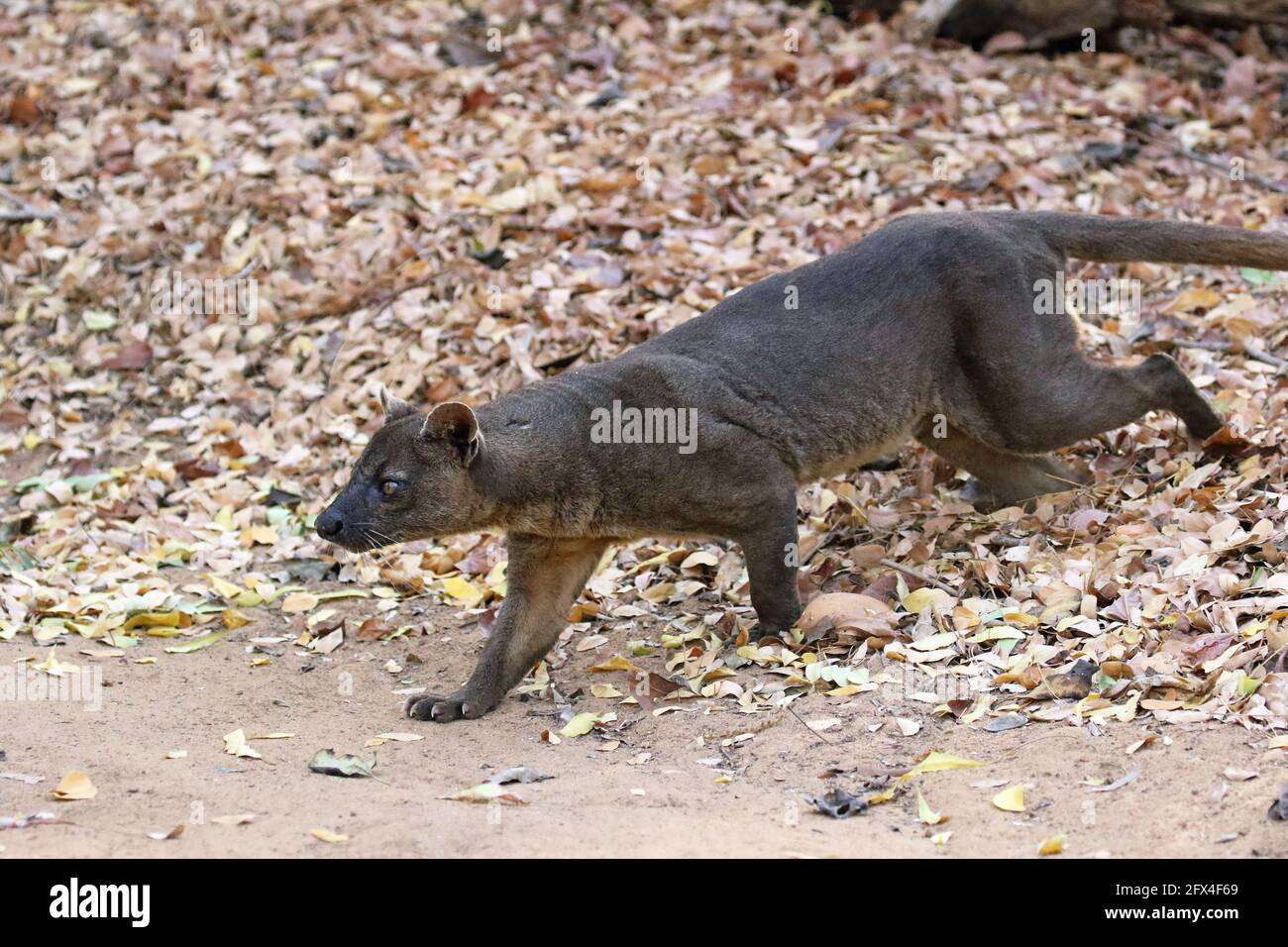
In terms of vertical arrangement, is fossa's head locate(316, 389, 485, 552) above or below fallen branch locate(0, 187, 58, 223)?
below

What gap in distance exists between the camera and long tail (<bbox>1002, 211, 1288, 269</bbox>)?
7414 mm

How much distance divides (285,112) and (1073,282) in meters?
6.35

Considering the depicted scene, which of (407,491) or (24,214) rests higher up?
(24,214)

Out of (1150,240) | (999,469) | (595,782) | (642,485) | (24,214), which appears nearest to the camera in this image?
(595,782)

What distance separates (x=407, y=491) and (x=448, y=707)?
0.97 meters

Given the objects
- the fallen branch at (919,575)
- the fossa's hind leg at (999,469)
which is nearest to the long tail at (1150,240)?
the fossa's hind leg at (999,469)

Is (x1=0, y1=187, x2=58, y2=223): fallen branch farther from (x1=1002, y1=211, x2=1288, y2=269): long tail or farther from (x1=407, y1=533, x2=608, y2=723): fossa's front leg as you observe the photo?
(x1=1002, y1=211, x2=1288, y2=269): long tail

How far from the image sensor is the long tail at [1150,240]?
7.41m

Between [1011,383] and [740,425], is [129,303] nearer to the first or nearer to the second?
[740,425]

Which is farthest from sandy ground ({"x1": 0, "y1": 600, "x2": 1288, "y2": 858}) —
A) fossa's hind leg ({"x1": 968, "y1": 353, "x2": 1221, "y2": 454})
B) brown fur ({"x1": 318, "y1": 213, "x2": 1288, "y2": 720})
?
fossa's hind leg ({"x1": 968, "y1": 353, "x2": 1221, "y2": 454})

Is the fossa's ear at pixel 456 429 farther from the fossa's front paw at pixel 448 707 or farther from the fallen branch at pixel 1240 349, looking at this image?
the fallen branch at pixel 1240 349

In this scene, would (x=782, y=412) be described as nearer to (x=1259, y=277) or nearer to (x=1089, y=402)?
(x=1089, y=402)

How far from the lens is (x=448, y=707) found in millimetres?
6613

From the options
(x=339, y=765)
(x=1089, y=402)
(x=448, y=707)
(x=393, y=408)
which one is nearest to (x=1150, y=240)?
(x=1089, y=402)
